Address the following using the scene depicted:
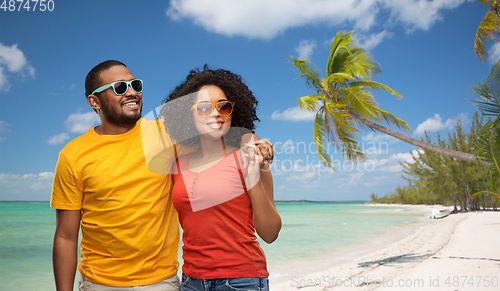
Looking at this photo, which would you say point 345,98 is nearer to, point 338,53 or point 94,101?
point 338,53

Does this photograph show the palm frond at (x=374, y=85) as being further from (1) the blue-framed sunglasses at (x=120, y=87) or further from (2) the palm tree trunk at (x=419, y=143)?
(1) the blue-framed sunglasses at (x=120, y=87)

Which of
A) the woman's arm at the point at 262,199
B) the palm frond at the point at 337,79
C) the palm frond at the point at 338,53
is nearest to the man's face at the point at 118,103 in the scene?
the woman's arm at the point at 262,199

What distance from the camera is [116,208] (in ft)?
5.15

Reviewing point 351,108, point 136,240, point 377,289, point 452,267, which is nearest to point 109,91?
point 136,240

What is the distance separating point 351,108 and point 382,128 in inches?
42.5

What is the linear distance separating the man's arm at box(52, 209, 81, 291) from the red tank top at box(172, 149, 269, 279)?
595 millimetres

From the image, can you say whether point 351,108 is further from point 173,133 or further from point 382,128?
point 173,133

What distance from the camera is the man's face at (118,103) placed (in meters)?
1.76

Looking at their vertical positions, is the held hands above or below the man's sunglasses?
below

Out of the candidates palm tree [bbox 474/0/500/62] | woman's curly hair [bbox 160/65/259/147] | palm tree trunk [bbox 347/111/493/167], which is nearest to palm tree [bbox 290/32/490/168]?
palm tree trunk [bbox 347/111/493/167]

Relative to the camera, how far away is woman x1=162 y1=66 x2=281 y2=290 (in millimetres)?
1497

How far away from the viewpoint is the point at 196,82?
1.99 m

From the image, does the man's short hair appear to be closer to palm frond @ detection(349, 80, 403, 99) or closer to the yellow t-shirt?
the yellow t-shirt

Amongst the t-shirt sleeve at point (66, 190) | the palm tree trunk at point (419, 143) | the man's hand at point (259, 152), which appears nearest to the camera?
the man's hand at point (259, 152)
